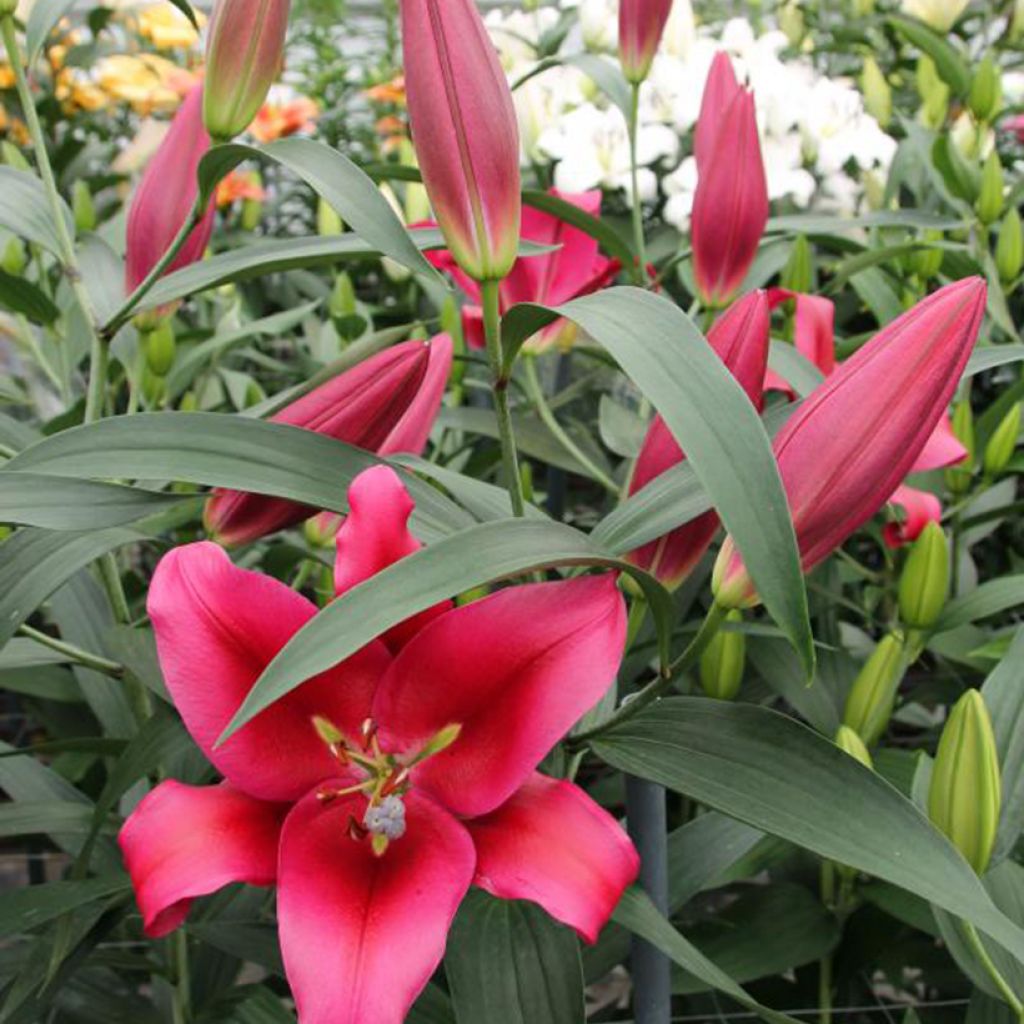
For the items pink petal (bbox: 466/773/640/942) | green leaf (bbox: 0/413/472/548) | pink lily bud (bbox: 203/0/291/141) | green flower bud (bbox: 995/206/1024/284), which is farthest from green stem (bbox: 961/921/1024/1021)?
green flower bud (bbox: 995/206/1024/284)

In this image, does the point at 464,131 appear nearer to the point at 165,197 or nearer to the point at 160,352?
the point at 165,197

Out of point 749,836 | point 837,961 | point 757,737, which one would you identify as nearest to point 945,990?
point 837,961

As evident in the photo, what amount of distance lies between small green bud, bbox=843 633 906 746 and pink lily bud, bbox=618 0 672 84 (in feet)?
0.99

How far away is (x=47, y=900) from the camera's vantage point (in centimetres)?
48

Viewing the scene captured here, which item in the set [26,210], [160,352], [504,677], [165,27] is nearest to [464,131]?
[504,677]

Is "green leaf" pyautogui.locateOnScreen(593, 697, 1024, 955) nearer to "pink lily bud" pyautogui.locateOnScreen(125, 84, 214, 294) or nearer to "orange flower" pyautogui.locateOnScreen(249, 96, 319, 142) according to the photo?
"pink lily bud" pyautogui.locateOnScreen(125, 84, 214, 294)

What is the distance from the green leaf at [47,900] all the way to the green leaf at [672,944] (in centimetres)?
19

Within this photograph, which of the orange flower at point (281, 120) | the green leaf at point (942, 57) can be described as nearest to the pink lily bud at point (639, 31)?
the green leaf at point (942, 57)

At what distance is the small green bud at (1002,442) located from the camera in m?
0.74

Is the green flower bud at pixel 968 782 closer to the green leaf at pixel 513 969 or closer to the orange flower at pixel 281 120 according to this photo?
the green leaf at pixel 513 969

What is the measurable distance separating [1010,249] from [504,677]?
642 millimetres

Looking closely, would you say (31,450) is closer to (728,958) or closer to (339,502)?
(339,502)

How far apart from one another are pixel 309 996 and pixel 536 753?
81mm

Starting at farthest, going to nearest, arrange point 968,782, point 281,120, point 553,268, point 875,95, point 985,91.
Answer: point 281,120
point 875,95
point 985,91
point 553,268
point 968,782
